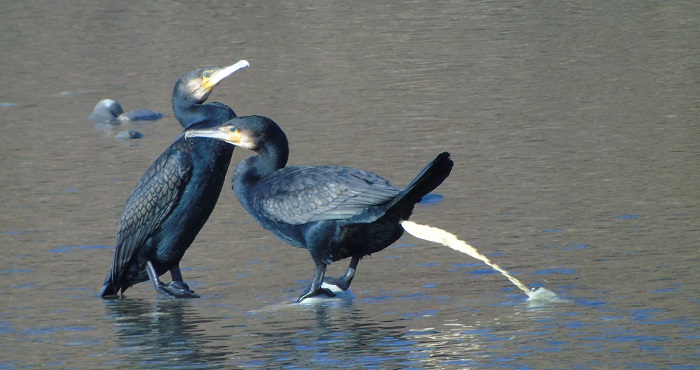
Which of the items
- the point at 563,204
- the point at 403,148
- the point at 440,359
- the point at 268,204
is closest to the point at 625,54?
the point at 403,148

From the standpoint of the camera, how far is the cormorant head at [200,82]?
8.88m

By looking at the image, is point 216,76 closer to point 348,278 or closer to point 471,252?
point 348,278

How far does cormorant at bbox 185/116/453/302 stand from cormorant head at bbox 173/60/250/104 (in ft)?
1.58

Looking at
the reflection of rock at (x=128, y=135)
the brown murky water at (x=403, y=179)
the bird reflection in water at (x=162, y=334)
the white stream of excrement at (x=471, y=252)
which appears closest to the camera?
the bird reflection in water at (x=162, y=334)

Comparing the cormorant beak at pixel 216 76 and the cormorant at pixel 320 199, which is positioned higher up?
the cormorant beak at pixel 216 76

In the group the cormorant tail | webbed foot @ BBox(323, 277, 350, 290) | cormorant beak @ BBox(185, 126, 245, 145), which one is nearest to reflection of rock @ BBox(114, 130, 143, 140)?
cormorant beak @ BBox(185, 126, 245, 145)

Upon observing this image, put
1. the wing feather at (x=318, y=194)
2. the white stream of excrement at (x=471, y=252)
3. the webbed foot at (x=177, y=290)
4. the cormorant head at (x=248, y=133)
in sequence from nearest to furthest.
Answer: the white stream of excrement at (x=471, y=252) → the wing feather at (x=318, y=194) → the cormorant head at (x=248, y=133) → the webbed foot at (x=177, y=290)

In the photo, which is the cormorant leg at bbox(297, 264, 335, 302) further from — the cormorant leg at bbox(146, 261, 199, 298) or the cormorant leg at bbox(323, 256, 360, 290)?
the cormorant leg at bbox(146, 261, 199, 298)

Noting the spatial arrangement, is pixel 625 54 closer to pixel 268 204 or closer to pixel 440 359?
pixel 268 204

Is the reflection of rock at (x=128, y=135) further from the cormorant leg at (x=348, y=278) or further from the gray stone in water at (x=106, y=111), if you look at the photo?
the cormorant leg at (x=348, y=278)

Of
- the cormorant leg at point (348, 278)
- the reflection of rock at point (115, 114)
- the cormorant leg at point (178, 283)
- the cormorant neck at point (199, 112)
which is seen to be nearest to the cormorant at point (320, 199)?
the cormorant leg at point (348, 278)

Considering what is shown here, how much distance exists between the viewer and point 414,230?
765 centimetres

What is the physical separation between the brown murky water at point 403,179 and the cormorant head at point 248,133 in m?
0.81

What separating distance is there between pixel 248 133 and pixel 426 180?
1.27 m
